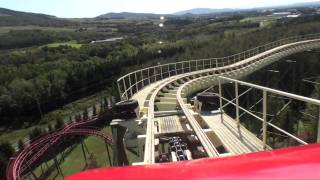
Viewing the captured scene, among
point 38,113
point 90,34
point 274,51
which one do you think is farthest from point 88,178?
point 90,34

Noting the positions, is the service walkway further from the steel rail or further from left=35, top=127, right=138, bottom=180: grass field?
left=35, top=127, right=138, bottom=180: grass field

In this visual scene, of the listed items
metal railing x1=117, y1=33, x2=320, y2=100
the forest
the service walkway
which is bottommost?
the forest

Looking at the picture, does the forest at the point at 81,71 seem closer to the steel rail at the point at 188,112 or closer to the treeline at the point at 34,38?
the steel rail at the point at 188,112

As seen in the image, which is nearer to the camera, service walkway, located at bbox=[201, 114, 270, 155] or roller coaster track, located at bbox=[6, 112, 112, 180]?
service walkway, located at bbox=[201, 114, 270, 155]

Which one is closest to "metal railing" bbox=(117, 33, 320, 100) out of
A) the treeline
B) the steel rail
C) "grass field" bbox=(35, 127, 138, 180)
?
the steel rail

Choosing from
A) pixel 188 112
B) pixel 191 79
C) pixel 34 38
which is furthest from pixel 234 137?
pixel 34 38

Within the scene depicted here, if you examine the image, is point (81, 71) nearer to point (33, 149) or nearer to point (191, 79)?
point (33, 149)

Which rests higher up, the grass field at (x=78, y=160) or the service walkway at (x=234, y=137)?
the service walkway at (x=234, y=137)

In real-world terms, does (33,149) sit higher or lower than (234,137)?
lower

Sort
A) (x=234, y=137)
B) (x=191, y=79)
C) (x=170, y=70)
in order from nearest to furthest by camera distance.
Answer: (x=234, y=137) < (x=191, y=79) < (x=170, y=70)

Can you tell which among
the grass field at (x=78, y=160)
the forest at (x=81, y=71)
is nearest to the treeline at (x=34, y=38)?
the forest at (x=81, y=71)

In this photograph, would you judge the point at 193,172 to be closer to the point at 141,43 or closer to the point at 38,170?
the point at 38,170
